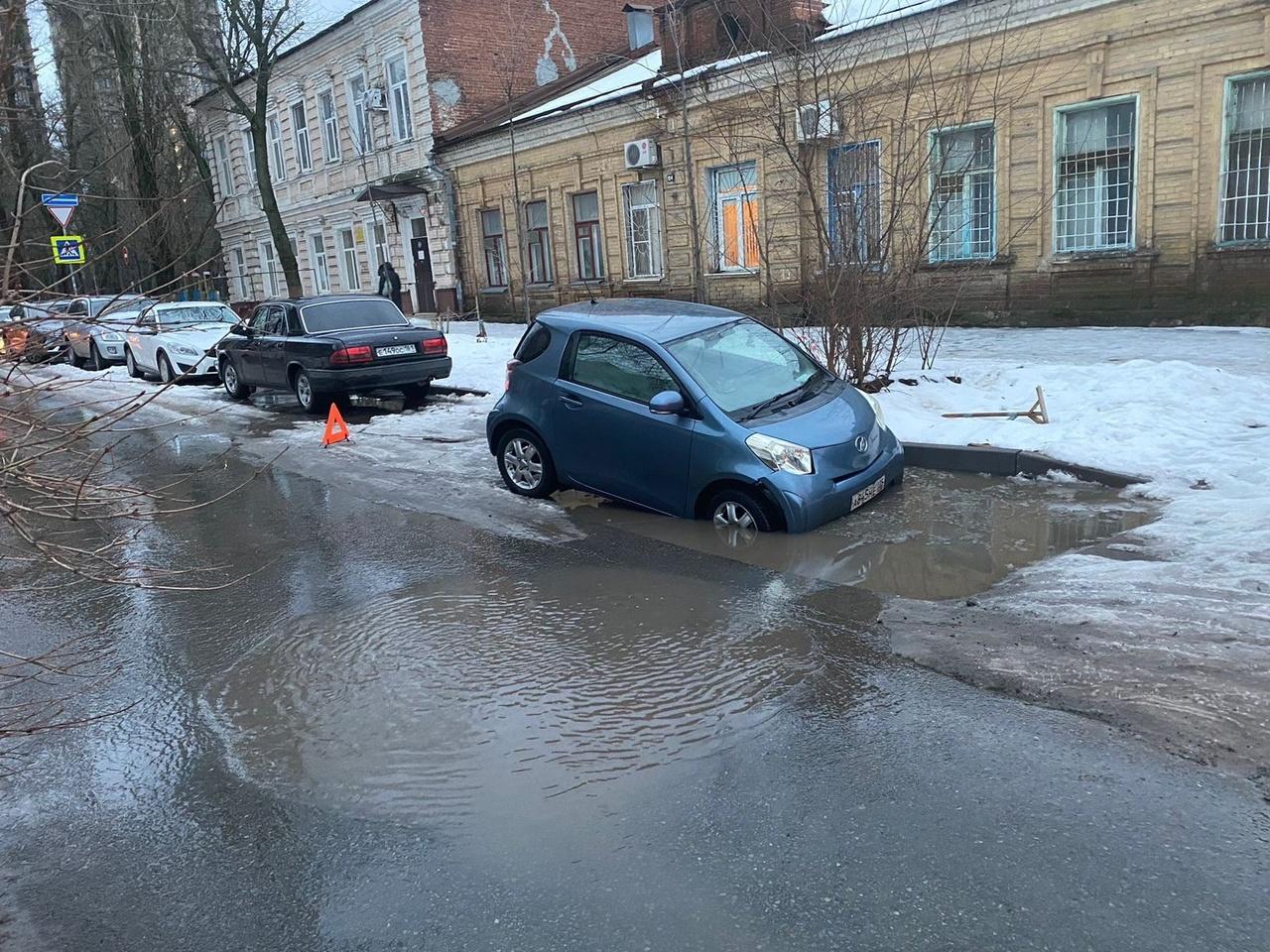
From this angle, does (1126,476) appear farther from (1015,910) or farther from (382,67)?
(382,67)

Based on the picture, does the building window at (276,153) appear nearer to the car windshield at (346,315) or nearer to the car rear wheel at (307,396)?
the car windshield at (346,315)

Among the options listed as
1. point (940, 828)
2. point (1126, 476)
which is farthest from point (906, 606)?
point (1126, 476)

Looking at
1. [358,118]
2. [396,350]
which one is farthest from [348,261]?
[396,350]

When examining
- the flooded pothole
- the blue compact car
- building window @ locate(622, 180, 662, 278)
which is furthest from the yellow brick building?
the flooded pothole

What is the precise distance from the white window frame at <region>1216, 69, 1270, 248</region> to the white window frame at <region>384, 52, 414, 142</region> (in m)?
21.7

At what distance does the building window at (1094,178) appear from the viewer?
47.6 ft

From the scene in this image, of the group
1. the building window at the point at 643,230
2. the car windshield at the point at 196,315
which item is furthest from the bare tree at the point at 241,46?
the building window at the point at 643,230

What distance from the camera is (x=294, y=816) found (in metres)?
3.81

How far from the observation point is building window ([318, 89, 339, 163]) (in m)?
32.7

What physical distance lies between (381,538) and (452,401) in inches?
280

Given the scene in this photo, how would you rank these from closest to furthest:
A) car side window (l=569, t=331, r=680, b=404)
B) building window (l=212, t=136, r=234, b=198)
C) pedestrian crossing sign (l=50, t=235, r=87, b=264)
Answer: pedestrian crossing sign (l=50, t=235, r=87, b=264), car side window (l=569, t=331, r=680, b=404), building window (l=212, t=136, r=234, b=198)

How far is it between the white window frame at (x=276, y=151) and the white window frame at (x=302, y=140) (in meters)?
1.11

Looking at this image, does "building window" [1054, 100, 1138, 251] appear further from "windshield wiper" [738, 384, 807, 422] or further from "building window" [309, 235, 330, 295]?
"building window" [309, 235, 330, 295]

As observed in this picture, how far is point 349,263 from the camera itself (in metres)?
34.3
